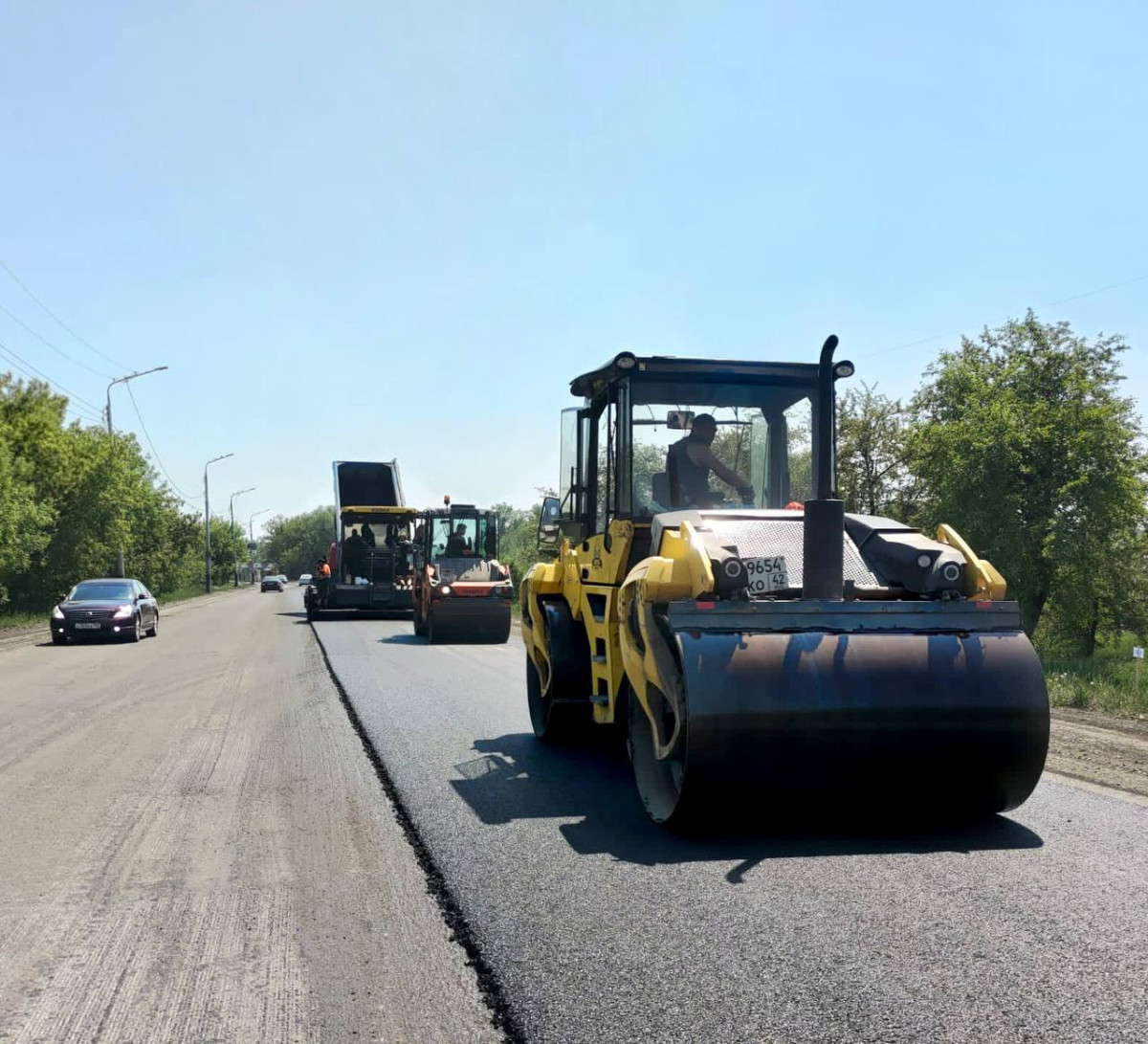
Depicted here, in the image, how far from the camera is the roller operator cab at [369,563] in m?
28.8

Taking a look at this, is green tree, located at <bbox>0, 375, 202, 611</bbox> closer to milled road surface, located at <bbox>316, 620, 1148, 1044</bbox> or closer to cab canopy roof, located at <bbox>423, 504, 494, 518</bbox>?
cab canopy roof, located at <bbox>423, 504, 494, 518</bbox>

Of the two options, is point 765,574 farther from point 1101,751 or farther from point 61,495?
point 61,495

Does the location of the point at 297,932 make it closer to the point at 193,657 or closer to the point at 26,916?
the point at 26,916

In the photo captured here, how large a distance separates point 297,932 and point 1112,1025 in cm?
285

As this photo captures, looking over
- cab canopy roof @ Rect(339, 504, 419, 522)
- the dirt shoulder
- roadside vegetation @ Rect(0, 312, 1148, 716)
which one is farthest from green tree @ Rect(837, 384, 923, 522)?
the dirt shoulder

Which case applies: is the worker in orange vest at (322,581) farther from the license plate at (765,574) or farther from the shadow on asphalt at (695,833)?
the license plate at (765,574)

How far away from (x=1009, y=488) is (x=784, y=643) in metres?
25.6

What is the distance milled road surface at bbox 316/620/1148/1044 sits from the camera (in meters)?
3.35

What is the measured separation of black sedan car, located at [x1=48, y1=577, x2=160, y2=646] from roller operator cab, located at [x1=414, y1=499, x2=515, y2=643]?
5703 mm

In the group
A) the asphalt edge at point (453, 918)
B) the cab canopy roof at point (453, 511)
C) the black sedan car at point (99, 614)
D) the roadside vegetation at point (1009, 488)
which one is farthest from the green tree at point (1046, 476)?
the asphalt edge at point (453, 918)

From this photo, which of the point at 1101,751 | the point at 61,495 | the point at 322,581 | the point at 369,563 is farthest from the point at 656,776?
the point at 61,495

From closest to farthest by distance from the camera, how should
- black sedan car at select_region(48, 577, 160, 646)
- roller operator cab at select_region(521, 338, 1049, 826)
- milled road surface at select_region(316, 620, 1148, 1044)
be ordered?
1. milled road surface at select_region(316, 620, 1148, 1044)
2. roller operator cab at select_region(521, 338, 1049, 826)
3. black sedan car at select_region(48, 577, 160, 646)

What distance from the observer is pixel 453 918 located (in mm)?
4359

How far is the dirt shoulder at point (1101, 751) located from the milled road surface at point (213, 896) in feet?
15.4
